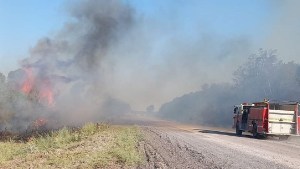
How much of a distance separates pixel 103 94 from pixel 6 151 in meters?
43.9

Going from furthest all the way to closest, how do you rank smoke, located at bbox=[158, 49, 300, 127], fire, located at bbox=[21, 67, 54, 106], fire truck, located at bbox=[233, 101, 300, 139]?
1. smoke, located at bbox=[158, 49, 300, 127]
2. fire, located at bbox=[21, 67, 54, 106]
3. fire truck, located at bbox=[233, 101, 300, 139]

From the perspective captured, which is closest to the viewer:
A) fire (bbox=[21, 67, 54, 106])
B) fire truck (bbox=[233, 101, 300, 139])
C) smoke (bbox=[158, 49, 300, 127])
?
fire truck (bbox=[233, 101, 300, 139])

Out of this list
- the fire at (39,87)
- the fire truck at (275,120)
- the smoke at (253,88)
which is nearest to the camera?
the fire truck at (275,120)

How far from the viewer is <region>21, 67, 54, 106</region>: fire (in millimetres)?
37969

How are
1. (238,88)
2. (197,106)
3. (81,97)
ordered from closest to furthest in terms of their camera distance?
(81,97) → (238,88) → (197,106)

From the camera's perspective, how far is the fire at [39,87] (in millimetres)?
37969

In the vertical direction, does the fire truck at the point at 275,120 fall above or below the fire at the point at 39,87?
below

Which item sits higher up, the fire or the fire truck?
the fire

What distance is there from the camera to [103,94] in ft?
211

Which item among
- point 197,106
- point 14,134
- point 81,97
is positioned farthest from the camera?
point 197,106

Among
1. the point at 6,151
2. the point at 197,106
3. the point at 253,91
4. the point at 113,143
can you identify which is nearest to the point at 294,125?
the point at 113,143

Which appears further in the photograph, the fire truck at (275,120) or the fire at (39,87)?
the fire at (39,87)

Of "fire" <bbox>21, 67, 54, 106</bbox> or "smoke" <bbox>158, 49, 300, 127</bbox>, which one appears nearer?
"fire" <bbox>21, 67, 54, 106</bbox>

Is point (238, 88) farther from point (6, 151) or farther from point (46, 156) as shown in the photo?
point (46, 156)
